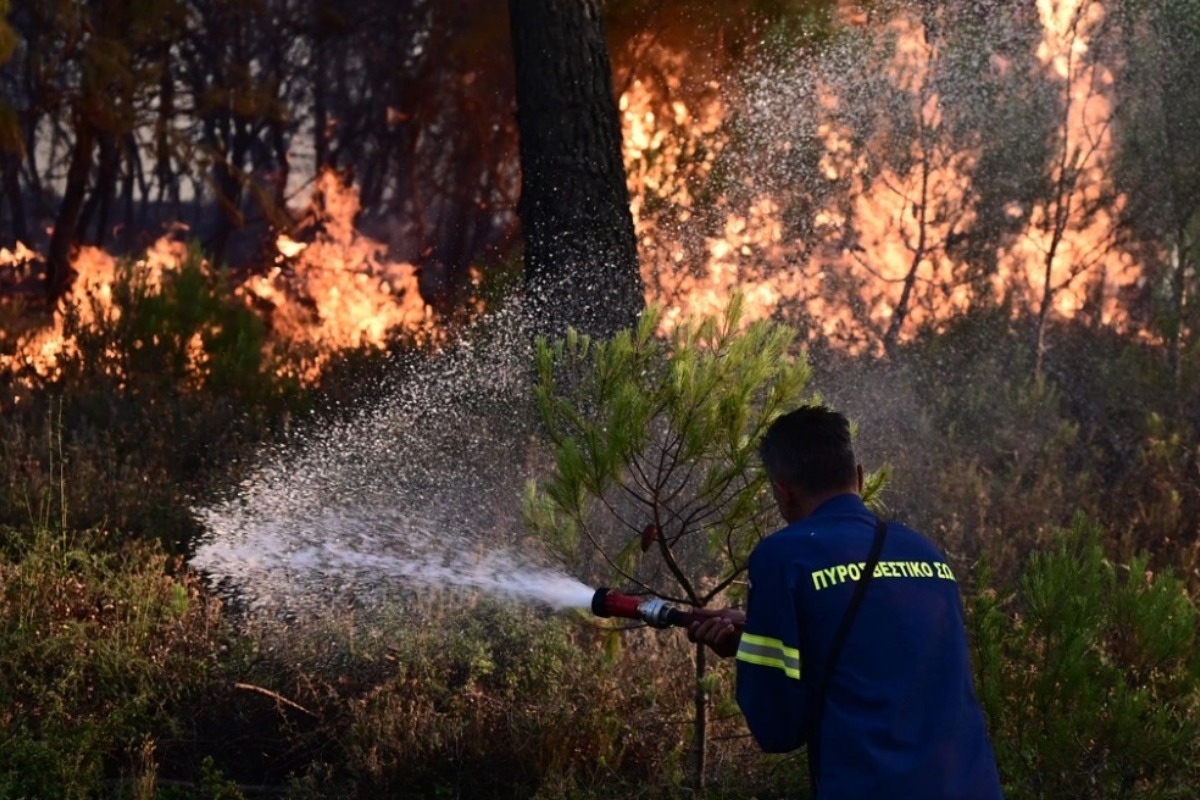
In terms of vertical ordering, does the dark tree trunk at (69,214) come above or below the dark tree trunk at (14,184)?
below

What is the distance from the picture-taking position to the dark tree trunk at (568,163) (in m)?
7.41

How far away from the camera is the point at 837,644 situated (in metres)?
2.72

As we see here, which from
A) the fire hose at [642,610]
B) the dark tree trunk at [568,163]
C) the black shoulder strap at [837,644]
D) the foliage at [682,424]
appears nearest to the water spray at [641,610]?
the fire hose at [642,610]

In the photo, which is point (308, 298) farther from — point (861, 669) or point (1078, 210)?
point (861, 669)

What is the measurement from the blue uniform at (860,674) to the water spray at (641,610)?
0.36m

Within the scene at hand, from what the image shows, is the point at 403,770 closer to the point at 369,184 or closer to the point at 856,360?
the point at 856,360

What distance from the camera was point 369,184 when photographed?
955 inches

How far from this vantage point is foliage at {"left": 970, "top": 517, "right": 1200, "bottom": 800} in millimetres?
4449

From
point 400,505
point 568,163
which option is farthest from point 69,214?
point 400,505

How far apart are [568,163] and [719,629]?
15.4 feet

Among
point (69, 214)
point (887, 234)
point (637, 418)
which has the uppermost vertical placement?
point (69, 214)

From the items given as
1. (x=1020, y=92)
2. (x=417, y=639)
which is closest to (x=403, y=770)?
(x=417, y=639)

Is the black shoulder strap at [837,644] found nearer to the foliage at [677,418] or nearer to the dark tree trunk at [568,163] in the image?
the foliage at [677,418]

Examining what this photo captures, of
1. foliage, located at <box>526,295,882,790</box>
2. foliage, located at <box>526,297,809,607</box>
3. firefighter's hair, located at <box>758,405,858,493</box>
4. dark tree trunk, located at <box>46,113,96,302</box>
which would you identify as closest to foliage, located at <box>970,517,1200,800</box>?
foliage, located at <box>526,295,882,790</box>
